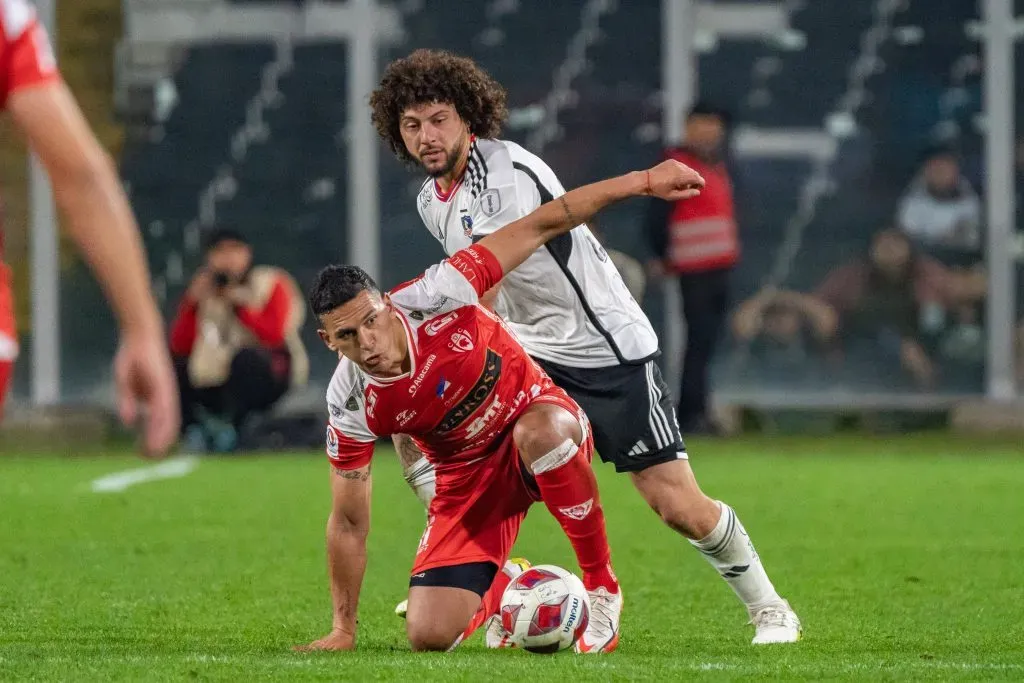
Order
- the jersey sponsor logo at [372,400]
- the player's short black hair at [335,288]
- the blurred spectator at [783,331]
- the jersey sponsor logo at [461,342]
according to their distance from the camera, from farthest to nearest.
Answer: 1. the blurred spectator at [783,331]
2. the jersey sponsor logo at [461,342]
3. the jersey sponsor logo at [372,400]
4. the player's short black hair at [335,288]

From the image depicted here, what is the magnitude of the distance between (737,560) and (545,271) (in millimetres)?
1014

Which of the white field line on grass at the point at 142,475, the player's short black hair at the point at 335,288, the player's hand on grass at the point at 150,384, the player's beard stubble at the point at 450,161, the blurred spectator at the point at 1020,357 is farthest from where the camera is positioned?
the blurred spectator at the point at 1020,357

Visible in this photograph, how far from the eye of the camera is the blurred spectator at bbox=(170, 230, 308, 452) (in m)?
12.8

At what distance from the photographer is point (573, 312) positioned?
566 centimetres

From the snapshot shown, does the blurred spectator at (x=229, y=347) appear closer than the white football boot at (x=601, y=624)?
No

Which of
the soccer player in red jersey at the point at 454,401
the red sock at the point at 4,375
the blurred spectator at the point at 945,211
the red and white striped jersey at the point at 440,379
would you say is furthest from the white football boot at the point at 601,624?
the blurred spectator at the point at 945,211

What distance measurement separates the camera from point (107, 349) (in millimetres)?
15250

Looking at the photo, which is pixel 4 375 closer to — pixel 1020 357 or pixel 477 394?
pixel 477 394

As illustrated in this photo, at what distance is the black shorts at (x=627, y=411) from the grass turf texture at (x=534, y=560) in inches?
21.2

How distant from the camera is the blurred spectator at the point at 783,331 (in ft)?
49.2

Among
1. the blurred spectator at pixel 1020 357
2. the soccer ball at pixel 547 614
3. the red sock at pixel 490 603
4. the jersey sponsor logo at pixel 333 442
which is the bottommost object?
the blurred spectator at pixel 1020 357

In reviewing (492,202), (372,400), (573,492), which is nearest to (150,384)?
(372,400)

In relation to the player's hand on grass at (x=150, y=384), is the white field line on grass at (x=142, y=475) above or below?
below

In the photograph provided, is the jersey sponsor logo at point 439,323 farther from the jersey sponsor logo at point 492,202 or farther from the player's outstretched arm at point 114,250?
the player's outstretched arm at point 114,250
